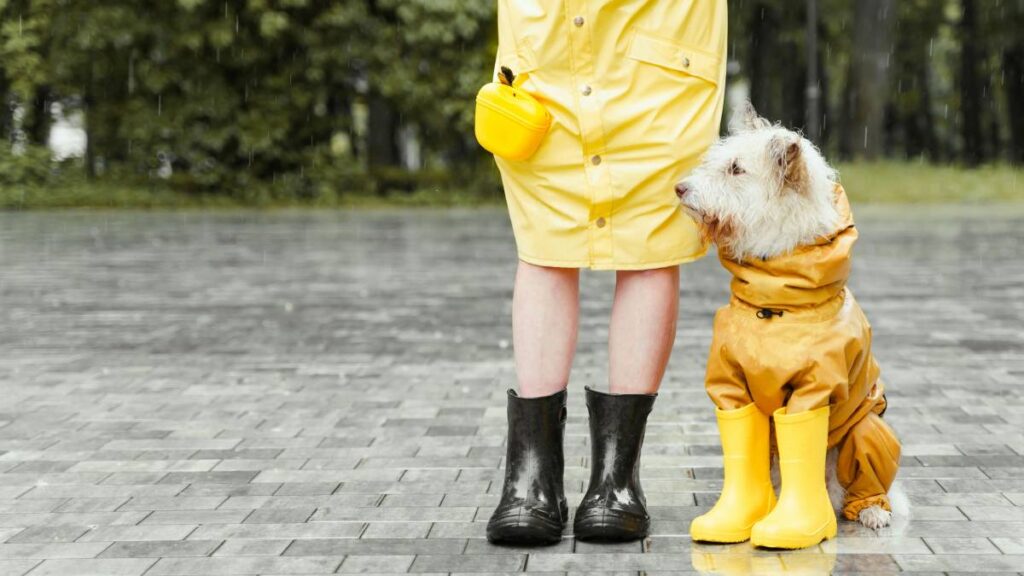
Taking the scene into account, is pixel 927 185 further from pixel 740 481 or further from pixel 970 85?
pixel 740 481

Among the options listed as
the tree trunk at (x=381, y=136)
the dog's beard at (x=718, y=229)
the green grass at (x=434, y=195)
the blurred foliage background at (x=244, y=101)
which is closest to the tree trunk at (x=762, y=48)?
the blurred foliage background at (x=244, y=101)

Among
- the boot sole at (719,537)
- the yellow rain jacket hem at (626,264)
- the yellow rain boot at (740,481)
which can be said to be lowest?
the boot sole at (719,537)

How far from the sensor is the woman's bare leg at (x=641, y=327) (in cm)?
374

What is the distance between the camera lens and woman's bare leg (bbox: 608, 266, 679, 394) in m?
3.74

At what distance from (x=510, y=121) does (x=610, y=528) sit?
43.0 inches

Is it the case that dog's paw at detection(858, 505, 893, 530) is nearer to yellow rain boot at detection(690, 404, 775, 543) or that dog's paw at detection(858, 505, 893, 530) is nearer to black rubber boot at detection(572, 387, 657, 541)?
yellow rain boot at detection(690, 404, 775, 543)

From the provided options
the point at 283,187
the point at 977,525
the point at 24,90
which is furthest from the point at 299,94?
the point at 977,525

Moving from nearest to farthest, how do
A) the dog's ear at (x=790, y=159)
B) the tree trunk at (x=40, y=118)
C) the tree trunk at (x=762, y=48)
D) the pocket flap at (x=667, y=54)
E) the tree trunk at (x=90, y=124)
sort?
the dog's ear at (x=790, y=159), the pocket flap at (x=667, y=54), the tree trunk at (x=90, y=124), the tree trunk at (x=40, y=118), the tree trunk at (x=762, y=48)

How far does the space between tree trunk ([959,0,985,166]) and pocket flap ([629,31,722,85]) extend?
35.8 meters

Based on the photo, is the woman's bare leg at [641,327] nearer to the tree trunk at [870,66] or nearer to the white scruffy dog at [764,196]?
the white scruffy dog at [764,196]

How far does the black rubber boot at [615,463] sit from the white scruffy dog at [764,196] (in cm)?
57

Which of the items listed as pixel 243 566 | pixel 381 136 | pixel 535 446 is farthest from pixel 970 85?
pixel 243 566

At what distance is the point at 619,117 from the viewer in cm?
361

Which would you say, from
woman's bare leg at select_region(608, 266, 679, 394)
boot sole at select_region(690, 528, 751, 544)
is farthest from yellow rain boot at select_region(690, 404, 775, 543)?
woman's bare leg at select_region(608, 266, 679, 394)
